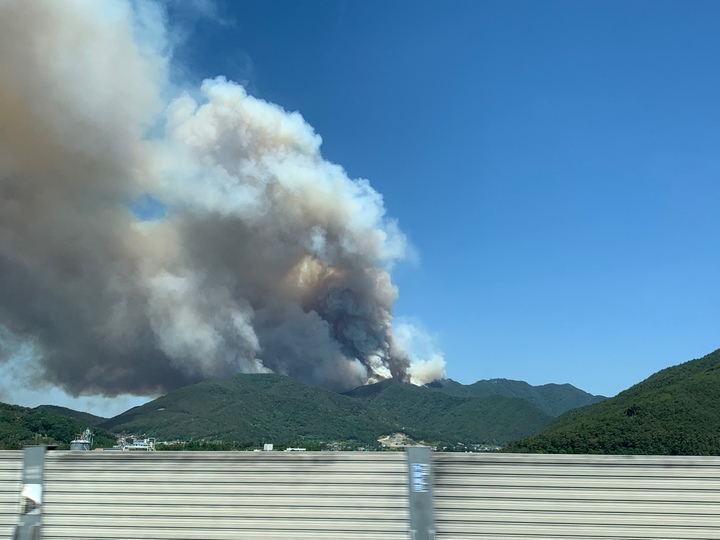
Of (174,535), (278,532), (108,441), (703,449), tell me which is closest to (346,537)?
(278,532)

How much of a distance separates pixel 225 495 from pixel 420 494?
7.17 feet

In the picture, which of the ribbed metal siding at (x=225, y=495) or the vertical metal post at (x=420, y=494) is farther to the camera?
the ribbed metal siding at (x=225, y=495)

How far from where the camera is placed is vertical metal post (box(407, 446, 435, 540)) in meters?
6.58

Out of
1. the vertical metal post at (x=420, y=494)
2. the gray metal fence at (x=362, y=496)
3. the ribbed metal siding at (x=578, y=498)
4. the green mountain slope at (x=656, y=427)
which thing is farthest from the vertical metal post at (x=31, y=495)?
the green mountain slope at (x=656, y=427)

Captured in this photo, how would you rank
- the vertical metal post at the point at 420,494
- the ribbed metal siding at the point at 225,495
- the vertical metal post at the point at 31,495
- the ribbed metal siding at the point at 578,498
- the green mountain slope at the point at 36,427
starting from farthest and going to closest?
the green mountain slope at the point at 36,427 < the vertical metal post at the point at 31,495 < the ribbed metal siding at the point at 225,495 < the vertical metal post at the point at 420,494 < the ribbed metal siding at the point at 578,498

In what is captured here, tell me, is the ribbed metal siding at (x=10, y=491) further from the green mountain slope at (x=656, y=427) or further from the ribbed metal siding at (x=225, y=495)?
the green mountain slope at (x=656, y=427)

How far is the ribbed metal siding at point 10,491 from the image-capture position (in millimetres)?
7492

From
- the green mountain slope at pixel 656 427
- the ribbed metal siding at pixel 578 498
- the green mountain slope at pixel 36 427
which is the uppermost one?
the green mountain slope at pixel 36 427

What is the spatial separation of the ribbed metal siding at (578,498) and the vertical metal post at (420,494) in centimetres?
11

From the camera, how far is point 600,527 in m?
6.42

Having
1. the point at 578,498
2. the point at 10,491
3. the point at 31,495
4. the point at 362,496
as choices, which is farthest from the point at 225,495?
the point at 578,498

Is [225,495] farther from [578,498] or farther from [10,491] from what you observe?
[578,498]

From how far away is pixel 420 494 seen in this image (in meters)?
6.63

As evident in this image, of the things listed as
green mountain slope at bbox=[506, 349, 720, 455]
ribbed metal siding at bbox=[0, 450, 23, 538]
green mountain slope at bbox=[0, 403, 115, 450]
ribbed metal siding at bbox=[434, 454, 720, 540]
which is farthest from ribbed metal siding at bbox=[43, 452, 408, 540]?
green mountain slope at bbox=[0, 403, 115, 450]
